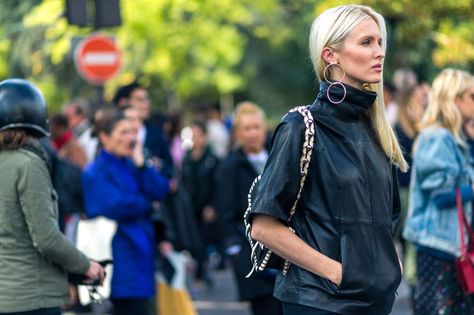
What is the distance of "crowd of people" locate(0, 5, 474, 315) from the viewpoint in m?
4.54

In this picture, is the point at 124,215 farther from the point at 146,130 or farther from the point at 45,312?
the point at 146,130

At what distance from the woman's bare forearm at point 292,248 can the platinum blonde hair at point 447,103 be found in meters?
3.21

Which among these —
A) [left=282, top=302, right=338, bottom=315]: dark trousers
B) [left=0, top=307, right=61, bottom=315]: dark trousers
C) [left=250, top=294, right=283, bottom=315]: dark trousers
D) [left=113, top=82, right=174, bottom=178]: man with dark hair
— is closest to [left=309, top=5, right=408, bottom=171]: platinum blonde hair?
[left=282, top=302, right=338, bottom=315]: dark trousers

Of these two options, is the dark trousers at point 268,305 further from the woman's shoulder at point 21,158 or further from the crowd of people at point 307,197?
the woman's shoulder at point 21,158

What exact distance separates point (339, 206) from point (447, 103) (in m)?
3.30

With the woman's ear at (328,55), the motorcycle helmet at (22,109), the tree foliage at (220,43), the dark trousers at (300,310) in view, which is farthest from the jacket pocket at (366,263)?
the motorcycle helmet at (22,109)

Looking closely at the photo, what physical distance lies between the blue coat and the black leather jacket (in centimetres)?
379

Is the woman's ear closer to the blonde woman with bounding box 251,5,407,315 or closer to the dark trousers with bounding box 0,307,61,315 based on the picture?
the blonde woman with bounding box 251,5,407,315

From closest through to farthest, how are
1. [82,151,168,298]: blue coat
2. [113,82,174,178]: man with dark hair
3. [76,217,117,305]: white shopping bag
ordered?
[76,217,117,305]: white shopping bag < [82,151,168,298]: blue coat < [113,82,174,178]: man with dark hair

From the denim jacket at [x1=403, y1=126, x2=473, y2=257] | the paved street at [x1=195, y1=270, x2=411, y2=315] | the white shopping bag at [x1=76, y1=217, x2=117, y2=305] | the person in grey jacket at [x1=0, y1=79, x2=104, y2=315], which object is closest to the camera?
the person in grey jacket at [x1=0, y1=79, x2=104, y2=315]

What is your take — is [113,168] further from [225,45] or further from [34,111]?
[225,45]

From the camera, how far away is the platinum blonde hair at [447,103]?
759 centimetres

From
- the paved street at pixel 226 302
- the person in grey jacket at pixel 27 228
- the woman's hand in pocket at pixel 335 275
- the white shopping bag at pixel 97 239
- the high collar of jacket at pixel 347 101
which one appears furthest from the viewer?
the paved street at pixel 226 302

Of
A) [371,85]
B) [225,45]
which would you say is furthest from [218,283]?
[225,45]
